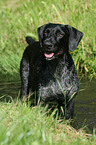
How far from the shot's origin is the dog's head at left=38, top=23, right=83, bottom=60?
4277 mm

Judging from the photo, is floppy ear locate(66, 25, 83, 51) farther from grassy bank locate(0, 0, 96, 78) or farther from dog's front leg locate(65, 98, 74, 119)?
grassy bank locate(0, 0, 96, 78)

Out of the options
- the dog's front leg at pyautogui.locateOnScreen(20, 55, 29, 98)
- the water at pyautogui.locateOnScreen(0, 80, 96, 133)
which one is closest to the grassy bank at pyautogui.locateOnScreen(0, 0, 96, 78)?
the water at pyautogui.locateOnScreen(0, 80, 96, 133)

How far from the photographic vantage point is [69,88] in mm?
4441

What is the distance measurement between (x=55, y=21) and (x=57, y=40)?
353 centimetres

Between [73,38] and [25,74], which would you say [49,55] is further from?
[25,74]

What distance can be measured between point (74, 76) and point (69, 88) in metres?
0.25

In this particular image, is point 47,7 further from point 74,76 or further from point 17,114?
point 17,114

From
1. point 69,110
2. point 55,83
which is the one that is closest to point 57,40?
point 55,83

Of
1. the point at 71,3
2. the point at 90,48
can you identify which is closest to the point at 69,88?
the point at 90,48

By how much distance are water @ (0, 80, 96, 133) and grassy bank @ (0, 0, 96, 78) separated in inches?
24.1

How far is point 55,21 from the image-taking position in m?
7.79

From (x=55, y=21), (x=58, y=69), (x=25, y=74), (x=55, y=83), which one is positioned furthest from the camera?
(x=55, y=21)

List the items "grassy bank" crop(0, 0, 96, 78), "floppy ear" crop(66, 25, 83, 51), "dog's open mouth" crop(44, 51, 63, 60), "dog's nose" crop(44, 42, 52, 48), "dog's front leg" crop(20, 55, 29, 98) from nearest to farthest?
1. "dog's nose" crop(44, 42, 52, 48)
2. "dog's open mouth" crop(44, 51, 63, 60)
3. "floppy ear" crop(66, 25, 83, 51)
4. "dog's front leg" crop(20, 55, 29, 98)
5. "grassy bank" crop(0, 0, 96, 78)

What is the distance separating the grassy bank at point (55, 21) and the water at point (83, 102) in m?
0.61
